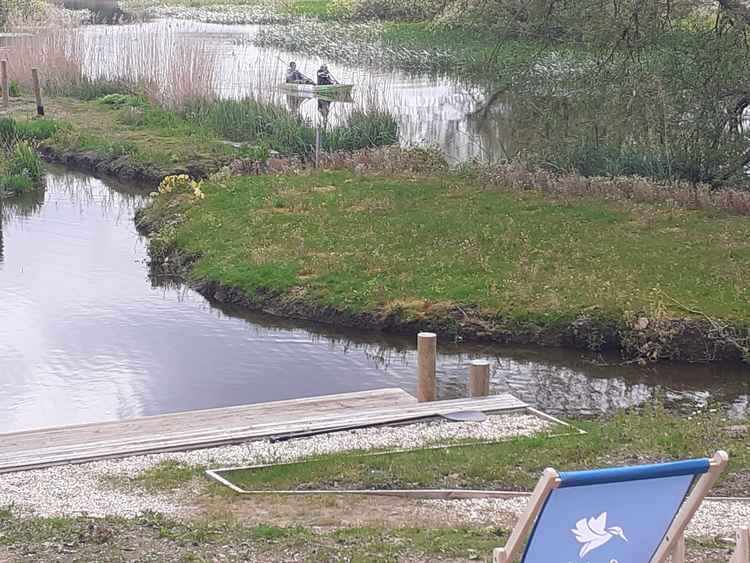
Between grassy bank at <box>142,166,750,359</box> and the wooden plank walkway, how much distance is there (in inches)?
159

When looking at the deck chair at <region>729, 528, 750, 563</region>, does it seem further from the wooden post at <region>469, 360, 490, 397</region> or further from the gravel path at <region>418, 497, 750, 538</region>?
the wooden post at <region>469, 360, 490, 397</region>

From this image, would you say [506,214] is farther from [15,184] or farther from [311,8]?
[311,8]

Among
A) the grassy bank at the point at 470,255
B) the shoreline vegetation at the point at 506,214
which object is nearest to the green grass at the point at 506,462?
the shoreline vegetation at the point at 506,214

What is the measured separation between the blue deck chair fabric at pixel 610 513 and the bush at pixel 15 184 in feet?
69.4

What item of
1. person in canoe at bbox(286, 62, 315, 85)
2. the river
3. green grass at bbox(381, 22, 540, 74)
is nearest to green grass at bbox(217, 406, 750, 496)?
the river

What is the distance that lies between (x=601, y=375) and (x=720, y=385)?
1.31 m

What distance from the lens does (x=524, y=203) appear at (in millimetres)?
19125

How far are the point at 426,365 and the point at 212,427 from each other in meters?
2.05

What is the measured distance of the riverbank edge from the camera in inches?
529

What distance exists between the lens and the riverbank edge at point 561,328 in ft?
44.1

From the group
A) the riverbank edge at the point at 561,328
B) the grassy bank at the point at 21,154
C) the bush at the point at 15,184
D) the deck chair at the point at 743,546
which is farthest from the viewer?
the grassy bank at the point at 21,154

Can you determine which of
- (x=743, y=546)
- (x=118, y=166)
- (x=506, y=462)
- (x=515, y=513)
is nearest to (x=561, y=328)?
(x=506, y=462)

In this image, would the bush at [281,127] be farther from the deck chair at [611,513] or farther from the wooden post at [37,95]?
the deck chair at [611,513]

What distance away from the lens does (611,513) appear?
14.3 feet
